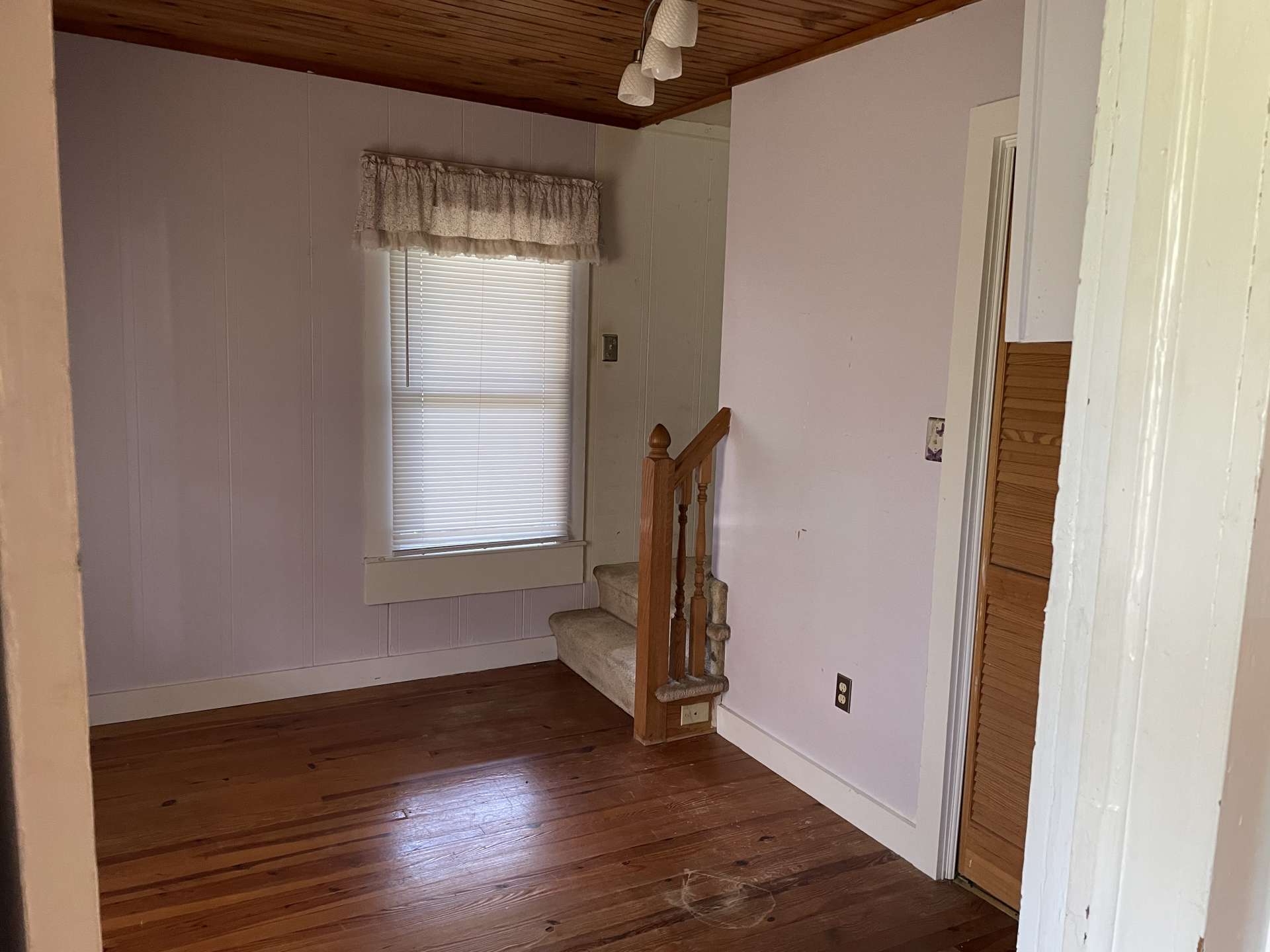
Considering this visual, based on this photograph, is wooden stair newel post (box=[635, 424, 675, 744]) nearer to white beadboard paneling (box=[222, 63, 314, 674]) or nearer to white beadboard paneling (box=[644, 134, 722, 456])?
white beadboard paneling (box=[644, 134, 722, 456])

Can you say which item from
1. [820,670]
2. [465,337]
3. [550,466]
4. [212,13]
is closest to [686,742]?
[820,670]

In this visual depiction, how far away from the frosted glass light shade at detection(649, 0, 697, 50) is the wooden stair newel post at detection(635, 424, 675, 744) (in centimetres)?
134

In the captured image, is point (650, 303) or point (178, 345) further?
point (650, 303)

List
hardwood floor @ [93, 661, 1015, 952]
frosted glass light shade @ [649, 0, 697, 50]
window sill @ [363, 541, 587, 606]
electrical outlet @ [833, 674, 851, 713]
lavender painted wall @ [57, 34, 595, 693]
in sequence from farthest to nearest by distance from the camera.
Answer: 1. window sill @ [363, 541, 587, 606]
2. lavender painted wall @ [57, 34, 595, 693]
3. electrical outlet @ [833, 674, 851, 713]
4. hardwood floor @ [93, 661, 1015, 952]
5. frosted glass light shade @ [649, 0, 697, 50]

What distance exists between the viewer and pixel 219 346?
11.0 feet

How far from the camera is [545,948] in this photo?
7.07 ft

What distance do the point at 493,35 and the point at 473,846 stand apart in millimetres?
2523

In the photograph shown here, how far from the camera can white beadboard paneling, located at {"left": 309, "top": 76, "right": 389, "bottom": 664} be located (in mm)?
3447

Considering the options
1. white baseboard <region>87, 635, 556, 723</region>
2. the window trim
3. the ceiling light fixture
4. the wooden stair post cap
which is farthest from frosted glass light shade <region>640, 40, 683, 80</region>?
white baseboard <region>87, 635, 556, 723</region>

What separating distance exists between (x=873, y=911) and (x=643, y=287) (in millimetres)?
2727

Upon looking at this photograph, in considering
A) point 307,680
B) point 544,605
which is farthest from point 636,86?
point 307,680

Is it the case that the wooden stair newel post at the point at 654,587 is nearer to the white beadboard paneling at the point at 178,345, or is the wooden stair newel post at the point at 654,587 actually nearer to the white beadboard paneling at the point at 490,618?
the white beadboard paneling at the point at 490,618

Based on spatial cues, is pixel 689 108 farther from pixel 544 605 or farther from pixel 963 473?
pixel 544 605

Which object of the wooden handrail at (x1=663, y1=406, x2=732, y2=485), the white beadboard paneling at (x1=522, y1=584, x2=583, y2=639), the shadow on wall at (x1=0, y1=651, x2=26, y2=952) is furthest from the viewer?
the white beadboard paneling at (x1=522, y1=584, x2=583, y2=639)
